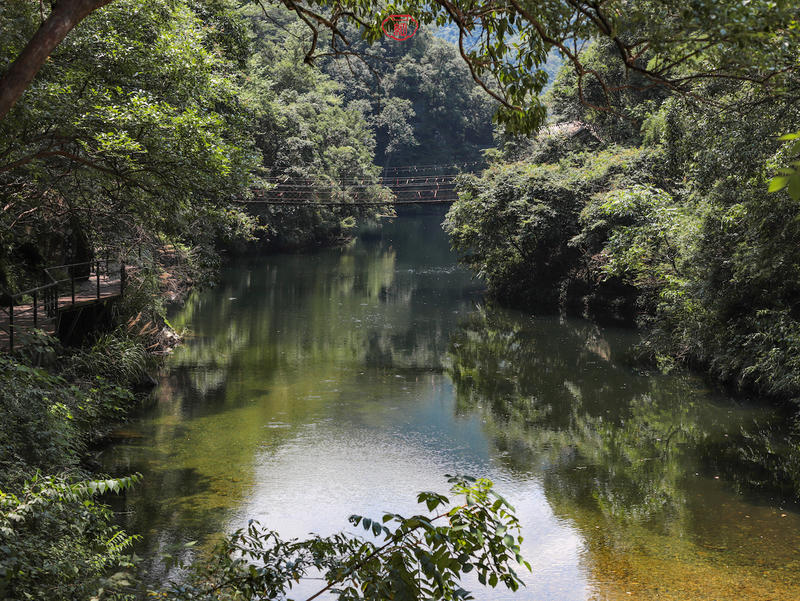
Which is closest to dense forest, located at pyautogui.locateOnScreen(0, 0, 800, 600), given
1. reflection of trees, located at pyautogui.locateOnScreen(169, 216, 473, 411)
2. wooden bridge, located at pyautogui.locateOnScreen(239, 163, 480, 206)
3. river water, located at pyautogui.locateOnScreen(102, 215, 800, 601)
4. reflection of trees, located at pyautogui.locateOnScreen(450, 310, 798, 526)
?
river water, located at pyautogui.locateOnScreen(102, 215, 800, 601)

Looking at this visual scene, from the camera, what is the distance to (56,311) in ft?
34.7

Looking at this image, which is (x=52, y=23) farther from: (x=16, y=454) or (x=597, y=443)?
(x=597, y=443)

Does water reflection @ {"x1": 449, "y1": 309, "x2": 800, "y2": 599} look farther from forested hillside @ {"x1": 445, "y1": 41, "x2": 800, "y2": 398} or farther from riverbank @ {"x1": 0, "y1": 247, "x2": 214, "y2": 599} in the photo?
riverbank @ {"x1": 0, "y1": 247, "x2": 214, "y2": 599}

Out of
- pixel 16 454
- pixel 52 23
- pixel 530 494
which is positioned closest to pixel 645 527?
pixel 530 494

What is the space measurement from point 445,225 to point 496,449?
15.4 metres

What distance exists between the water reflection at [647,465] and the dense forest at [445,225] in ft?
2.71

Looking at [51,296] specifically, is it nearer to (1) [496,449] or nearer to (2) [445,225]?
(1) [496,449]

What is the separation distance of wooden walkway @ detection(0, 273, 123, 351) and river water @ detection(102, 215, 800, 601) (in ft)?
5.88

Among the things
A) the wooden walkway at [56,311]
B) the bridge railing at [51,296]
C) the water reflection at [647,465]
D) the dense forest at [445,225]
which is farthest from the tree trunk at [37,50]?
the water reflection at [647,465]

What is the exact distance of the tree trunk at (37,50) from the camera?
4.56 meters

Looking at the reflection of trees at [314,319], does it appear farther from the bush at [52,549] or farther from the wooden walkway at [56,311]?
the bush at [52,549]

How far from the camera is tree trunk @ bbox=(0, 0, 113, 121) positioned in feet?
15.0

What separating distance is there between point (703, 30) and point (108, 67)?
8.09 meters

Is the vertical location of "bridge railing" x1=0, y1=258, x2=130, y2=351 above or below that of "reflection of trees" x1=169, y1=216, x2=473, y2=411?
above
